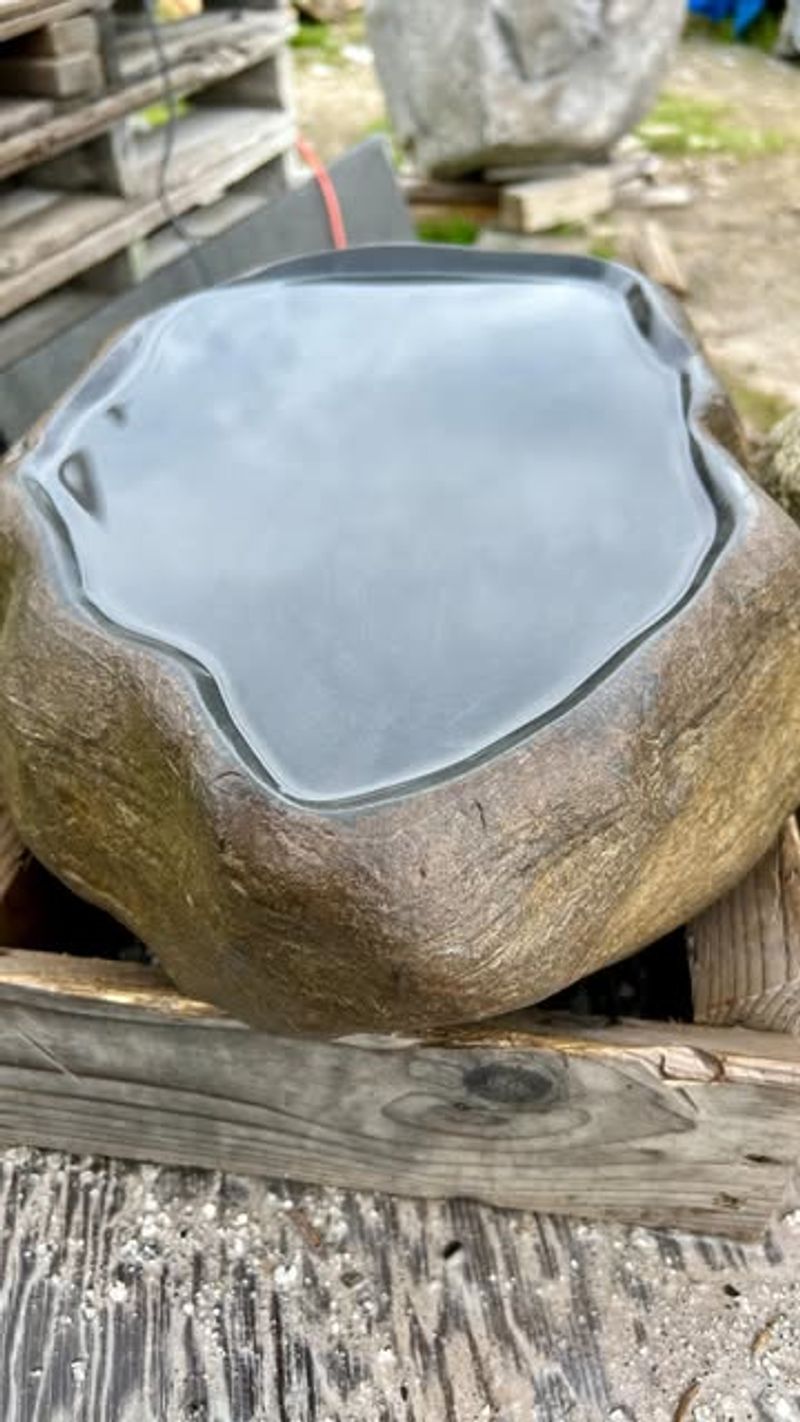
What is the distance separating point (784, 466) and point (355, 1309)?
1.32 meters

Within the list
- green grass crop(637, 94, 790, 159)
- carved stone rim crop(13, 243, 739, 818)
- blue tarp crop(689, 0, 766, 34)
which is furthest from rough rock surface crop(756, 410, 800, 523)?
blue tarp crop(689, 0, 766, 34)

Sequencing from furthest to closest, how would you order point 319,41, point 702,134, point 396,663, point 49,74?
point 319,41 < point 702,134 < point 49,74 < point 396,663

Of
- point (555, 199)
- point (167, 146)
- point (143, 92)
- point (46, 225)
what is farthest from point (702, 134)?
point (46, 225)

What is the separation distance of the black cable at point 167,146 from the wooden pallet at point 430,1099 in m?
1.82

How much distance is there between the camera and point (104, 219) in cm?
289

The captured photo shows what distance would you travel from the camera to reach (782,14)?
332 inches

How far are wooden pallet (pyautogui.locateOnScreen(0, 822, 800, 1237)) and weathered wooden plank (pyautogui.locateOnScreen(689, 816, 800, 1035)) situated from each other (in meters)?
0.01

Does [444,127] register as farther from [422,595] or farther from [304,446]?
[422,595]

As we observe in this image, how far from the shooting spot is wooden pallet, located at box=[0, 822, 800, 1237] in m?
1.37

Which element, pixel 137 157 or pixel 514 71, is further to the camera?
pixel 514 71

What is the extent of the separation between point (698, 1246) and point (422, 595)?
2.84 feet

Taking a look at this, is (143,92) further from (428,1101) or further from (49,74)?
(428,1101)

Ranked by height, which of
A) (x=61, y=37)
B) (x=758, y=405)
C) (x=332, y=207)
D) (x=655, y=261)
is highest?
(x=61, y=37)

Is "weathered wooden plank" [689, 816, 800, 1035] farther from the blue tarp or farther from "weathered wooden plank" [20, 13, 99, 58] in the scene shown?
the blue tarp
